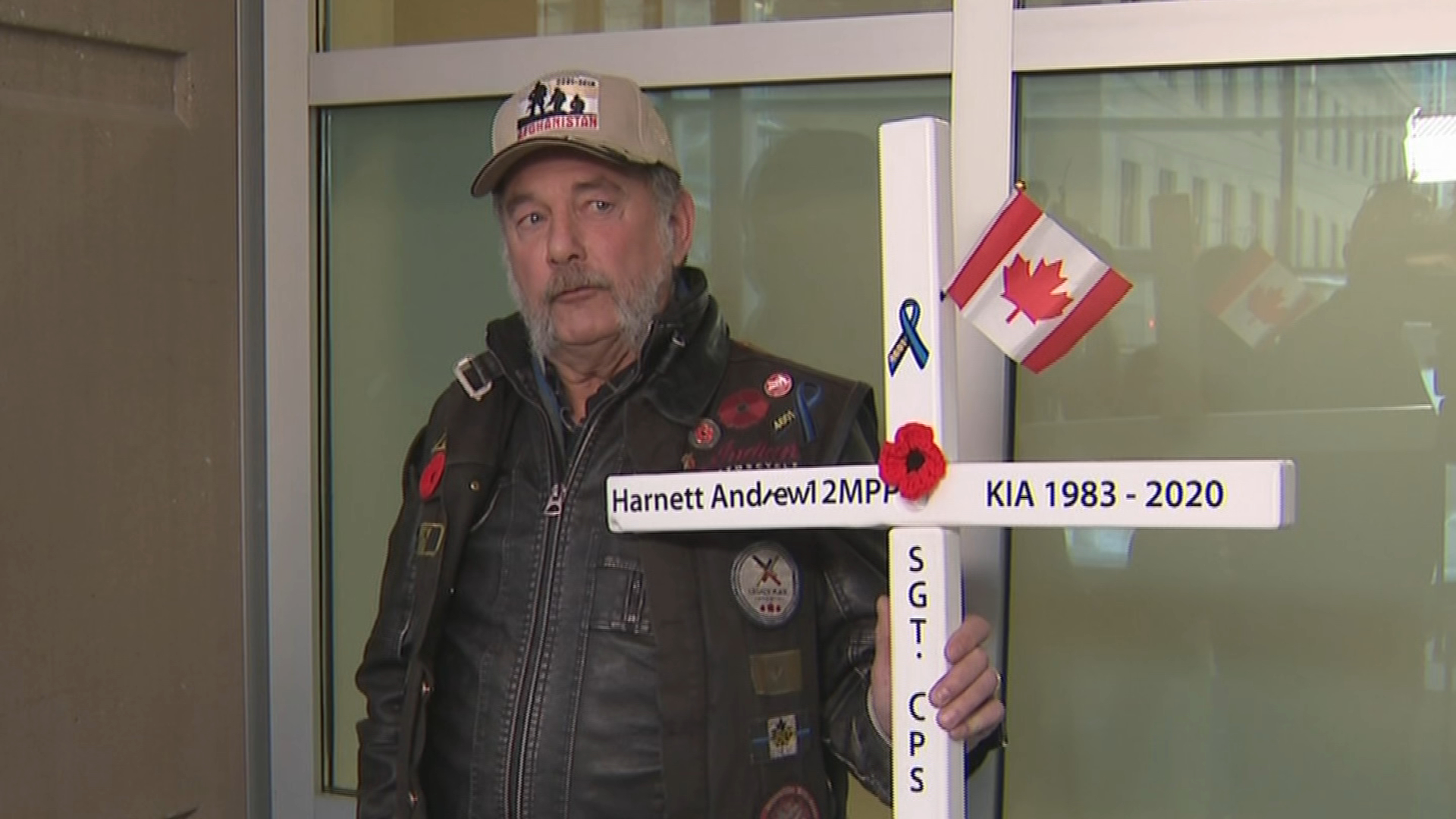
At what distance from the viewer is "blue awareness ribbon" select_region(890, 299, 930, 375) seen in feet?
5.02

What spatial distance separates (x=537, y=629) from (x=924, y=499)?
Result: 0.56 meters

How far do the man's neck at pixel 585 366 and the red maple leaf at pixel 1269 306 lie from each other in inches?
33.6

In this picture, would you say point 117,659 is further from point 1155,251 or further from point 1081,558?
point 1155,251

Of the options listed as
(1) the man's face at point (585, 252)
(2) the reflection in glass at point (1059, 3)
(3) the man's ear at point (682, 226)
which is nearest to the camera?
(1) the man's face at point (585, 252)

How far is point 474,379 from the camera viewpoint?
2.01 metres

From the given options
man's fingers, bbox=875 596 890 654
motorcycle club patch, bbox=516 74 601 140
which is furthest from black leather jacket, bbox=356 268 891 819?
motorcycle club patch, bbox=516 74 601 140

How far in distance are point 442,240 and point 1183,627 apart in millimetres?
1365

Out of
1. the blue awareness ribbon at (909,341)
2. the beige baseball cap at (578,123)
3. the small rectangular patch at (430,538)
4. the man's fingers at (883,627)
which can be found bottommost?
the man's fingers at (883,627)

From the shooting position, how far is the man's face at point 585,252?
1.89 metres

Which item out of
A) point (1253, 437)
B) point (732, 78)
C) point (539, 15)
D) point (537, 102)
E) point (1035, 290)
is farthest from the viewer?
point (539, 15)

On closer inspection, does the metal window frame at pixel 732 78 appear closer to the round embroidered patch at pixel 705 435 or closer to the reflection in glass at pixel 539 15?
the reflection in glass at pixel 539 15

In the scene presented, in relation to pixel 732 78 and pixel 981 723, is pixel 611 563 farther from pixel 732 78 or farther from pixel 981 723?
pixel 732 78

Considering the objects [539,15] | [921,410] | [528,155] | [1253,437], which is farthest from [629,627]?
[539,15]

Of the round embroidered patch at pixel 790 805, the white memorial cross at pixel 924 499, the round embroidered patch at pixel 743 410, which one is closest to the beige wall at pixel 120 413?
the round embroidered patch at pixel 743 410
